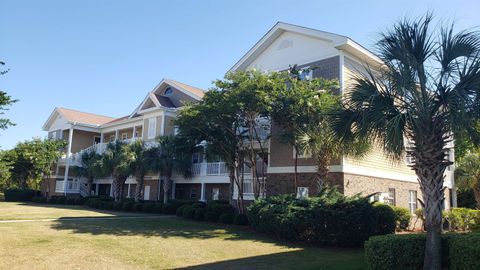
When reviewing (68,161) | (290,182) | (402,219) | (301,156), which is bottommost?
(402,219)

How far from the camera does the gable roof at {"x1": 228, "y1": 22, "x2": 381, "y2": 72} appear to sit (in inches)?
817

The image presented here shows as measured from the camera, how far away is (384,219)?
1574cm

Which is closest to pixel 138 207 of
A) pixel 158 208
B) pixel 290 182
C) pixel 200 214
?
pixel 158 208

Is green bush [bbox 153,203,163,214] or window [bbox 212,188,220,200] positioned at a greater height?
window [bbox 212,188,220,200]

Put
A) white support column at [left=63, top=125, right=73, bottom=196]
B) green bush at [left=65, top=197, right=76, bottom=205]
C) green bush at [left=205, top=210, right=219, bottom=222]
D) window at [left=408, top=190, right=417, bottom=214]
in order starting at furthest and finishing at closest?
white support column at [left=63, top=125, right=73, bottom=196], green bush at [left=65, top=197, right=76, bottom=205], window at [left=408, top=190, right=417, bottom=214], green bush at [left=205, top=210, right=219, bottom=222]

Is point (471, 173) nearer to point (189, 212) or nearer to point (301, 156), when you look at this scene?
point (301, 156)

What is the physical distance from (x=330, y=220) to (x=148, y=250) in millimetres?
6720

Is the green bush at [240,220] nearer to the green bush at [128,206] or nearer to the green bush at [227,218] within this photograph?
the green bush at [227,218]

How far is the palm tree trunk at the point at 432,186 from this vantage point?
29.4 ft

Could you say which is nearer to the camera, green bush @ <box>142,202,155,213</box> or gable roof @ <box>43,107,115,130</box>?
green bush @ <box>142,202,155,213</box>

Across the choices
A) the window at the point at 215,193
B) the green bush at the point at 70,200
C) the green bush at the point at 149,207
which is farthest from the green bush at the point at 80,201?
the window at the point at 215,193

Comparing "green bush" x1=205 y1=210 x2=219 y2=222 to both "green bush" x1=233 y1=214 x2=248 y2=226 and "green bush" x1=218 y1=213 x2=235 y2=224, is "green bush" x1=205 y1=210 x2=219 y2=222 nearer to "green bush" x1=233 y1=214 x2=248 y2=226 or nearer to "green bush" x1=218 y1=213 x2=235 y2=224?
"green bush" x1=218 y1=213 x2=235 y2=224

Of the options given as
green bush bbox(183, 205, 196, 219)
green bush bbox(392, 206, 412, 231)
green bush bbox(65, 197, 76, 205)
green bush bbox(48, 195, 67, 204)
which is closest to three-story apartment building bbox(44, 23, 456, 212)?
green bush bbox(392, 206, 412, 231)

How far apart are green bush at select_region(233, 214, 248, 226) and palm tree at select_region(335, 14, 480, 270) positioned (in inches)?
443
